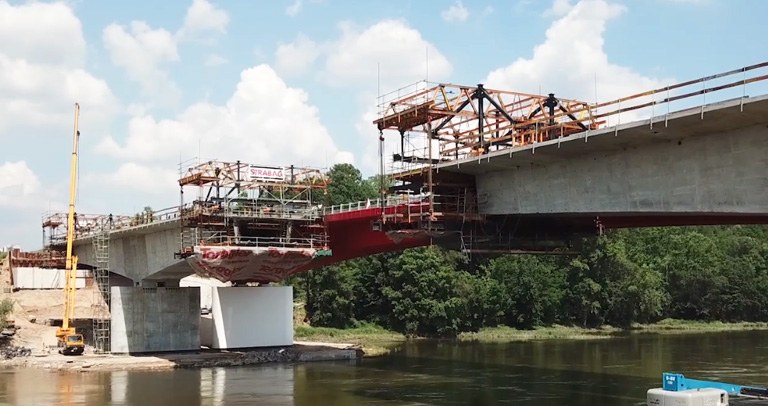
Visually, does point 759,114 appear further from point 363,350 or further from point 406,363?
point 363,350

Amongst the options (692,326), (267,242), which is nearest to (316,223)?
(267,242)

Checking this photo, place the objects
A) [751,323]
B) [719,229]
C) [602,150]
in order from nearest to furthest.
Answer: [602,150]
[751,323]
[719,229]

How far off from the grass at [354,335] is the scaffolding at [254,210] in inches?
983

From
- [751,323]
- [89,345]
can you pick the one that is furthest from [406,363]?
[751,323]

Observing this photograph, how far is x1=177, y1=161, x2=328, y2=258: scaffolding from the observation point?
58.2 m

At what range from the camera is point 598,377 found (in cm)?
4944

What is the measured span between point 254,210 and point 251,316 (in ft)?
38.6

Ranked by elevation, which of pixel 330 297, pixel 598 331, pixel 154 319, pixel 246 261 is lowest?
pixel 598 331

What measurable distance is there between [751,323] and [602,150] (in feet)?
294

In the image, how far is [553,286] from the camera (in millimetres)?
106062

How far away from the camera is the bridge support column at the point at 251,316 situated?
66375mm

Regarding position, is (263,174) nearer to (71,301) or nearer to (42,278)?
(71,301)

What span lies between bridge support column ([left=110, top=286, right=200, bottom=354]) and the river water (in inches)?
366

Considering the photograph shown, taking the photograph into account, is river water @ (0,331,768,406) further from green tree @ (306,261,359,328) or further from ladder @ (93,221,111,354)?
green tree @ (306,261,359,328)
